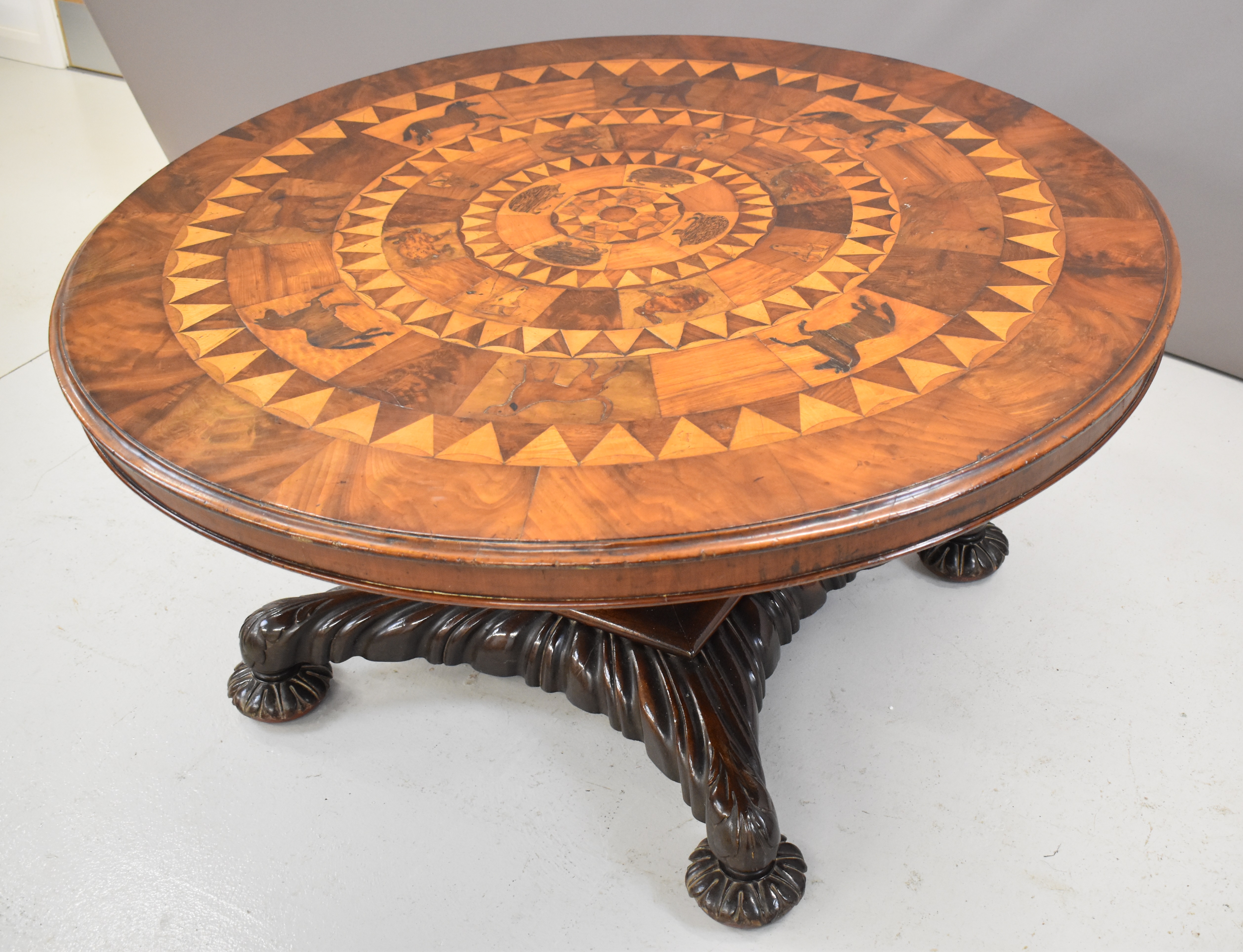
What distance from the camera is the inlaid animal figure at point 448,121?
87.2 inches

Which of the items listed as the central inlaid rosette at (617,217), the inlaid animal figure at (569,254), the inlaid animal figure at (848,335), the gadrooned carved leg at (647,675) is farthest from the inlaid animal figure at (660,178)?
the gadrooned carved leg at (647,675)

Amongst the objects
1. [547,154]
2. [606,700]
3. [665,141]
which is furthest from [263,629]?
[665,141]

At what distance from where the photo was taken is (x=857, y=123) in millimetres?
2143

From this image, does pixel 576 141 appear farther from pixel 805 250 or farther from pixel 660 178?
pixel 805 250

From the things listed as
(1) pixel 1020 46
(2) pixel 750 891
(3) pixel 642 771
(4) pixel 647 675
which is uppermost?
(1) pixel 1020 46

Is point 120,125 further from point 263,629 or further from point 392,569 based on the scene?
point 392,569

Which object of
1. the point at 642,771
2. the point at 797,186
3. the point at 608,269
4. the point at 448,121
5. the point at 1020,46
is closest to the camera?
the point at 608,269

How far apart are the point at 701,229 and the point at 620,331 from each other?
37 cm

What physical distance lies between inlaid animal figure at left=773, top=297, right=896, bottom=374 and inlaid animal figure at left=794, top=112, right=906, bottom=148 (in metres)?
0.64

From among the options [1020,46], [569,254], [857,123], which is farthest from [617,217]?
[1020,46]

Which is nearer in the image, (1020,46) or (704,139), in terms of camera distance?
(704,139)

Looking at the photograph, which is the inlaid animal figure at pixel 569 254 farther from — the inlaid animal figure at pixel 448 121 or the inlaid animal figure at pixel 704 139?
the inlaid animal figure at pixel 448 121

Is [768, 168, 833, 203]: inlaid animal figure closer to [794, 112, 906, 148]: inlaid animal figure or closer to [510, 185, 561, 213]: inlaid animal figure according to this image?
[794, 112, 906, 148]: inlaid animal figure

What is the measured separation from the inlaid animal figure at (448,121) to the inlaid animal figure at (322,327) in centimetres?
69
